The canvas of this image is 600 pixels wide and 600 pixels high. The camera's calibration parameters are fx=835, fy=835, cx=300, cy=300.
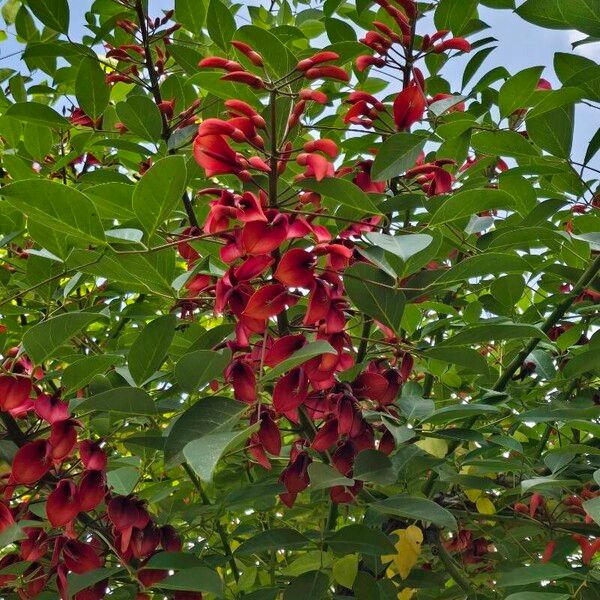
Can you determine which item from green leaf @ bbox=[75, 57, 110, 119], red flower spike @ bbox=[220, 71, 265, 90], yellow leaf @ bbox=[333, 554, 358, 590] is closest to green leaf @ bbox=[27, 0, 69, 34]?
green leaf @ bbox=[75, 57, 110, 119]

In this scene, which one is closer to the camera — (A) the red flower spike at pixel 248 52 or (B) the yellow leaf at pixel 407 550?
(A) the red flower spike at pixel 248 52

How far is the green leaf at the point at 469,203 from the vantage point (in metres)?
0.87

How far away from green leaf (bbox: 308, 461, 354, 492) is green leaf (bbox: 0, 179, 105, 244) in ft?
1.02

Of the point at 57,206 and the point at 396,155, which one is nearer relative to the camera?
the point at 57,206

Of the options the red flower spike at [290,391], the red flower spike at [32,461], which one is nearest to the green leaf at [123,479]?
the red flower spike at [32,461]

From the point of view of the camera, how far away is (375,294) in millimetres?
861

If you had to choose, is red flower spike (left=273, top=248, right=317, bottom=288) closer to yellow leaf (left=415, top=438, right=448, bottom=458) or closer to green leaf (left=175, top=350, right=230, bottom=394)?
green leaf (left=175, top=350, right=230, bottom=394)

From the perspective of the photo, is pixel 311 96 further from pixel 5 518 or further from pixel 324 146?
pixel 5 518

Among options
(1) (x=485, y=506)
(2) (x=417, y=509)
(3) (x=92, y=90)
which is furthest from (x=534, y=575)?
(3) (x=92, y=90)

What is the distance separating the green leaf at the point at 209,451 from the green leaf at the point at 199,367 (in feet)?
0.45

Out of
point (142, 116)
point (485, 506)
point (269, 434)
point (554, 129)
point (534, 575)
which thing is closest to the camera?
point (269, 434)

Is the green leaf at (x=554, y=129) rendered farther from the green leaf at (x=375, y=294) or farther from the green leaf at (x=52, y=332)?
the green leaf at (x=52, y=332)

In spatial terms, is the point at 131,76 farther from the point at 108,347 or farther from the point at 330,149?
the point at 330,149

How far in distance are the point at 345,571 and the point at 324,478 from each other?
0.31 metres
